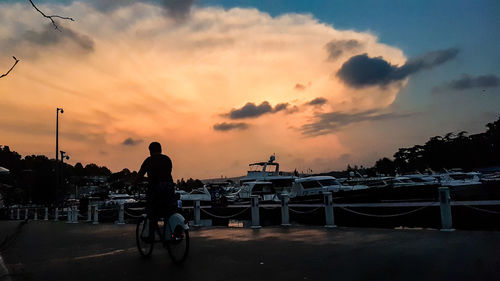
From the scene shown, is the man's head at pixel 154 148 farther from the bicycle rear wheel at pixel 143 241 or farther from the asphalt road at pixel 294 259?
the asphalt road at pixel 294 259

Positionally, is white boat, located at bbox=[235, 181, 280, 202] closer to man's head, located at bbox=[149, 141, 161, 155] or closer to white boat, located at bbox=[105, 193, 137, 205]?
white boat, located at bbox=[105, 193, 137, 205]

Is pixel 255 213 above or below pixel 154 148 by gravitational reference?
below

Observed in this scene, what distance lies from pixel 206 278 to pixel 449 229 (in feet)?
22.3

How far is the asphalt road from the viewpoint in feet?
17.1

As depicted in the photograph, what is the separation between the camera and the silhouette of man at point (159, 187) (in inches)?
265

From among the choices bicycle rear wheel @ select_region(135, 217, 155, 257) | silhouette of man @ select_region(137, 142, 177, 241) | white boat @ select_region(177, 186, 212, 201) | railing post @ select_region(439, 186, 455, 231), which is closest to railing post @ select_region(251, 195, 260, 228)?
bicycle rear wheel @ select_region(135, 217, 155, 257)

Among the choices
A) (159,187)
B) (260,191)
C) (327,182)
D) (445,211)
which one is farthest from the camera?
(260,191)

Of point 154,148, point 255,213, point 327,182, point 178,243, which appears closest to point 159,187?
point 154,148

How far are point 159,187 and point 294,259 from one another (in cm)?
274

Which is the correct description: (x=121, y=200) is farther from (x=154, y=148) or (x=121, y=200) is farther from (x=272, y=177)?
(x=154, y=148)

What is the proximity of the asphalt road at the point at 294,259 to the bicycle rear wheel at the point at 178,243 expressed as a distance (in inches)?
7.2

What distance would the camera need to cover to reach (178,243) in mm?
6508

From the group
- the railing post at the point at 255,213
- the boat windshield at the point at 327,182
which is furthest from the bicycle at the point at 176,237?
the boat windshield at the point at 327,182

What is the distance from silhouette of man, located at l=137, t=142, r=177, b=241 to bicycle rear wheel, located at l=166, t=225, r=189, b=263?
1.34ft
